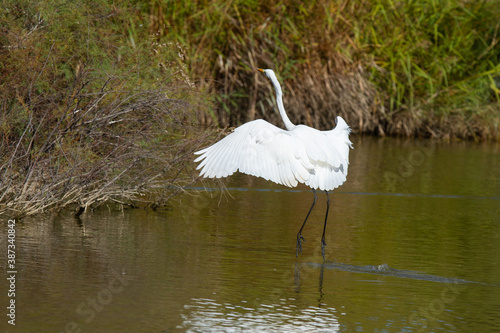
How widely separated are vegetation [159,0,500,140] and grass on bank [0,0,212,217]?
8220mm

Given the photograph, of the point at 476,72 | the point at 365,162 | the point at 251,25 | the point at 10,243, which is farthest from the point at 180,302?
the point at 476,72

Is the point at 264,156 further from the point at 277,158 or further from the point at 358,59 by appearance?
the point at 358,59

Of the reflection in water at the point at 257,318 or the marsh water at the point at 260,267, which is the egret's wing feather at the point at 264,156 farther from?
the reflection in water at the point at 257,318

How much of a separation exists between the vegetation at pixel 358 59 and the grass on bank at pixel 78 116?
822 centimetres

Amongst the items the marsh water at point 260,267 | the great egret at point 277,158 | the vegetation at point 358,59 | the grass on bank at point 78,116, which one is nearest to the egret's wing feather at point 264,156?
the great egret at point 277,158

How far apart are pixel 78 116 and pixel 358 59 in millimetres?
12567

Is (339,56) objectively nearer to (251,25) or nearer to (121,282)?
(251,25)

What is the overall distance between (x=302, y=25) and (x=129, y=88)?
10.7 m

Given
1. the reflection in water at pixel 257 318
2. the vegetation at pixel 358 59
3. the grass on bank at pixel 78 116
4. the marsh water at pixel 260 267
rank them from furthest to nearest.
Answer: the vegetation at pixel 358 59
the grass on bank at pixel 78 116
the marsh water at pixel 260 267
the reflection in water at pixel 257 318

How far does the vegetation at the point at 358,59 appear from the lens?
18172mm

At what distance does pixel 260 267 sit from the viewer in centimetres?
665

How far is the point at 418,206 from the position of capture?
34.4 ft

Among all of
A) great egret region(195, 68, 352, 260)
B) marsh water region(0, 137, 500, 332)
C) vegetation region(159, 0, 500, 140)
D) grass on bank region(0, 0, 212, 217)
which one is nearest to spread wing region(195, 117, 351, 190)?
great egret region(195, 68, 352, 260)

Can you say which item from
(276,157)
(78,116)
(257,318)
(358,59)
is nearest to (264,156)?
(276,157)
